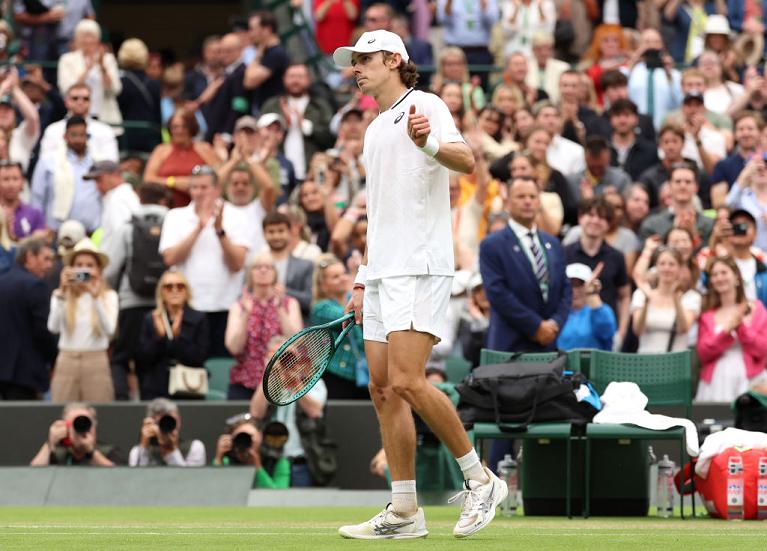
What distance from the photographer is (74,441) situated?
1357 centimetres

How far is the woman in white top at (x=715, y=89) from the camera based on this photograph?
1862 centimetres

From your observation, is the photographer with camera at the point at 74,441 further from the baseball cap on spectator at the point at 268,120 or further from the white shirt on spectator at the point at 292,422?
the baseball cap on spectator at the point at 268,120

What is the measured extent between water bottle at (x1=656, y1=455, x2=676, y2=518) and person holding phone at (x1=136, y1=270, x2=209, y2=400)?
441 cm

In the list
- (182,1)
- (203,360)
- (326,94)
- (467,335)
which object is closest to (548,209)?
(467,335)

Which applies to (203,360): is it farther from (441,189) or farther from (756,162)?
(441,189)

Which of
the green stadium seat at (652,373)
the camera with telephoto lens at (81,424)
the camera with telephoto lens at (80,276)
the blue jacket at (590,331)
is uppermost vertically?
the camera with telephoto lens at (80,276)

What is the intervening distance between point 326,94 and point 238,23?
2015 millimetres

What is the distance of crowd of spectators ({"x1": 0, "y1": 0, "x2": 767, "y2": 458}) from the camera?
13711 millimetres

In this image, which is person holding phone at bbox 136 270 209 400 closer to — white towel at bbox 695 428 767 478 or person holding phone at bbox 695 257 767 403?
person holding phone at bbox 695 257 767 403

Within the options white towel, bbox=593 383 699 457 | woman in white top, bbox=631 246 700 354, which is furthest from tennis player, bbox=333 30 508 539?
woman in white top, bbox=631 246 700 354

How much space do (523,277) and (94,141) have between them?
21.2 ft

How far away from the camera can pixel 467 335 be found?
47.4ft

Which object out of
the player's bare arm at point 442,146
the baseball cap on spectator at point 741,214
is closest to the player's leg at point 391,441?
the player's bare arm at point 442,146

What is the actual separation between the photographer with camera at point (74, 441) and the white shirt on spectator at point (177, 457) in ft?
0.61
